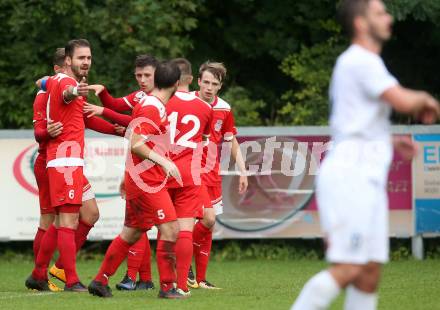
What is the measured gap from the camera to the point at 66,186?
31.6 ft

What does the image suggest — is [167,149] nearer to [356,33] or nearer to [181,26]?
[356,33]

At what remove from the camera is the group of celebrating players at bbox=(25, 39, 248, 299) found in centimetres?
903

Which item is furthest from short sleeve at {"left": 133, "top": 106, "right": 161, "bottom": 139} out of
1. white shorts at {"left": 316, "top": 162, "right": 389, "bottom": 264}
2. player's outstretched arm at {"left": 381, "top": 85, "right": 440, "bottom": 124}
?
player's outstretched arm at {"left": 381, "top": 85, "right": 440, "bottom": 124}

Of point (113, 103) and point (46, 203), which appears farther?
point (113, 103)

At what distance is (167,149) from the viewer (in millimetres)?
9242

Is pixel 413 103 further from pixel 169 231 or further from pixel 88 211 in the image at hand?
pixel 88 211

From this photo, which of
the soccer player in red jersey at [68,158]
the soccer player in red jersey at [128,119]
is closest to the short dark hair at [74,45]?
the soccer player in red jersey at [68,158]

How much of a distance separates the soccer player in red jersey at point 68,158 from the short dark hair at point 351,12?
13.4 ft

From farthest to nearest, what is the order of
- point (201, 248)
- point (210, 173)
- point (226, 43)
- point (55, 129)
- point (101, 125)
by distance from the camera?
point (226, 43) < point (210, 173) < point (201, 248) < point (101, 125) < point (55, 129)

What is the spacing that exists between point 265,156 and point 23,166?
3.16 meters

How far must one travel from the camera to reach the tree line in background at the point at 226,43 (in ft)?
55.7

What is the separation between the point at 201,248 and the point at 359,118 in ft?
17.4

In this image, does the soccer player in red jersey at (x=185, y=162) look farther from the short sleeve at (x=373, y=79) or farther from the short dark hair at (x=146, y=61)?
the short sleeve at (x=373, y=79)

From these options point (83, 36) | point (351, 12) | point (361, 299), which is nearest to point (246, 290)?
point (361, 299)
